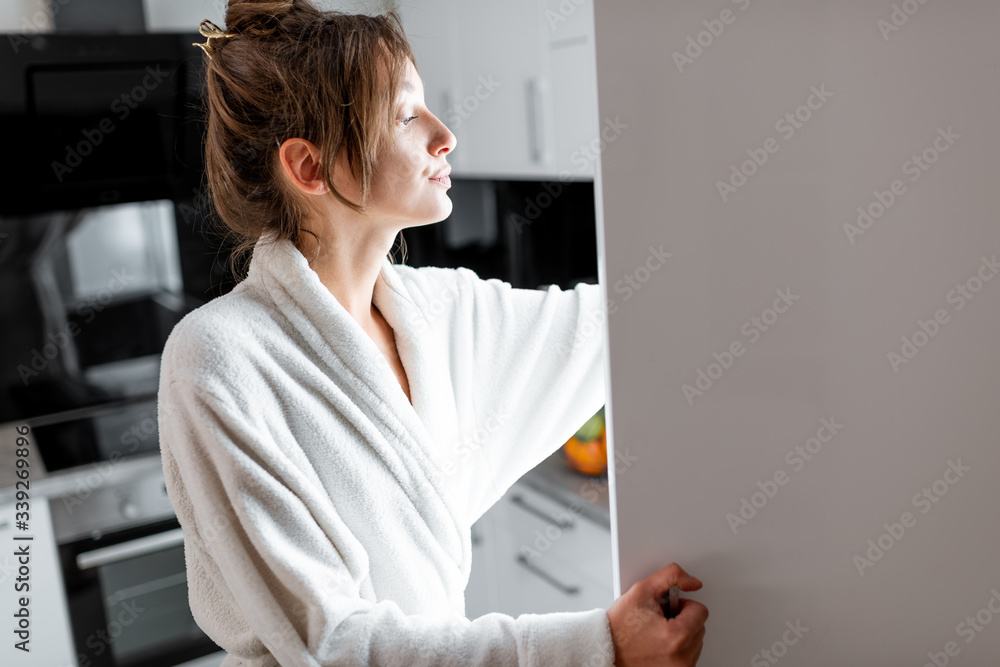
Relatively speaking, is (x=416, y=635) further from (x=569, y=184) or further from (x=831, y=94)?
(x=569, y=184)

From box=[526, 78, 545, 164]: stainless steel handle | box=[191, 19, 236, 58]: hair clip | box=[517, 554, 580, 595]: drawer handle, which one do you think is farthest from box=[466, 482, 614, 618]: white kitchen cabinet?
box=[191, 19, 236, 58]: hair clip

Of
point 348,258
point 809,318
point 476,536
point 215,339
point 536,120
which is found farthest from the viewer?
point 476,536

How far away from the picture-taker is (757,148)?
1.98 ft

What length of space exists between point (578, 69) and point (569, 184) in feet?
1.47

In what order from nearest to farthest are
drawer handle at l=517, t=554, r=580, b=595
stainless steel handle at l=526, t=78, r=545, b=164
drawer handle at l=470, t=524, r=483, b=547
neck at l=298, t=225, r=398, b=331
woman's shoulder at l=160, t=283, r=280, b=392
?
1. woman's shoulder at l=160, t=283, r=280, b=392
2. neck at l=298, t=225, r=398, b=331
3. stainless steel handle at l=526, t=78, r=545, b=164
4. drawer handle at l=517, t=554, r=580, b=595
5. drawer handle at l=470, t=524, r=483, b=547

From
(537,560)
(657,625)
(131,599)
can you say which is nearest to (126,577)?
(131,599)

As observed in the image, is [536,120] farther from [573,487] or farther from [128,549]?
[128,549]

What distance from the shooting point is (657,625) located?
64 centimetres

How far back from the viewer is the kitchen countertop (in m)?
1.76

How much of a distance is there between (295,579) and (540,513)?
1.29m

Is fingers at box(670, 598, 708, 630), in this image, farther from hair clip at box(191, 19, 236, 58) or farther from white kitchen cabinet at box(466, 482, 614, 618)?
white kitchen cabinet at box(466, 482, 614, 618)

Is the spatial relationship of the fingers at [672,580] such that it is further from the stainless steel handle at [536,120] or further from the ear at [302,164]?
the stainless steel handle at [536,120]

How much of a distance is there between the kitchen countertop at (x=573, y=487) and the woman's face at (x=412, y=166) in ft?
3.47

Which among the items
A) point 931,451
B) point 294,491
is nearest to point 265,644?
point 294,491
